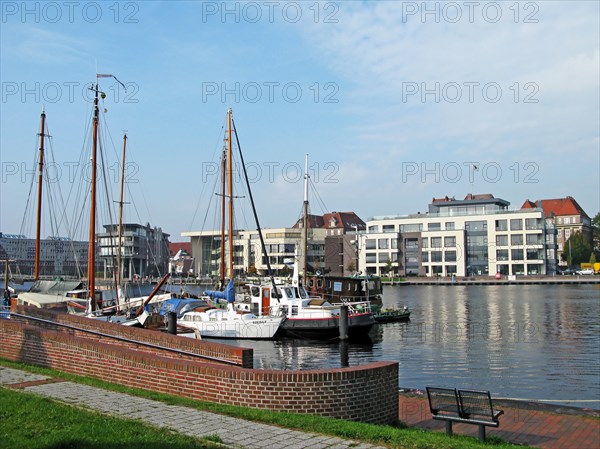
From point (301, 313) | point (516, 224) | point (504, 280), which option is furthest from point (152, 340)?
point (516, 224)

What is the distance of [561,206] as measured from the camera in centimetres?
17688

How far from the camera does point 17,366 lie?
14492 millimetres

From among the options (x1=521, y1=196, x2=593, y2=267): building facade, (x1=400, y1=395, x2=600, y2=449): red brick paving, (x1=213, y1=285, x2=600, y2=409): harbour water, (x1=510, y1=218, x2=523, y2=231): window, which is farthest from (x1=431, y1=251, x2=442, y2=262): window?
(x1=400, y1=395, x2=600, y2=449): red brick paving

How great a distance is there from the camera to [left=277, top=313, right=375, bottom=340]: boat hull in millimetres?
38000

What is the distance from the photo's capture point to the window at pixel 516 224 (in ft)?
440

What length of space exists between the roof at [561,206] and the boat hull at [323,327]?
143351mm

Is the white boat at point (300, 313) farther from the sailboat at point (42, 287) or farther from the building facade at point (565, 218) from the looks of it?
the building facade at point (565, 218)

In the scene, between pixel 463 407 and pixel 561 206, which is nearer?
pixel 463 407

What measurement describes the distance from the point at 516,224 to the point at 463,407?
428ft

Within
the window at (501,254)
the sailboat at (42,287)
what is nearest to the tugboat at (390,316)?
the sailboat at (42,287)

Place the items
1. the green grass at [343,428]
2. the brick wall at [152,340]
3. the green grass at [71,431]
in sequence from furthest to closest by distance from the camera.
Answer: the brick wall at [152,340] < the green grass at [343,428] < the green grass at [71,431]

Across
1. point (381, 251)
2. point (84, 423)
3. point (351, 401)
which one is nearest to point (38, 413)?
point (84, 423)

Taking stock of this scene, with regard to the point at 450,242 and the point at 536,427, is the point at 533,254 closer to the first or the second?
the point at 450,242

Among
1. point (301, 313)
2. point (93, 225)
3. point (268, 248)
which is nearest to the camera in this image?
point (93, 225)
